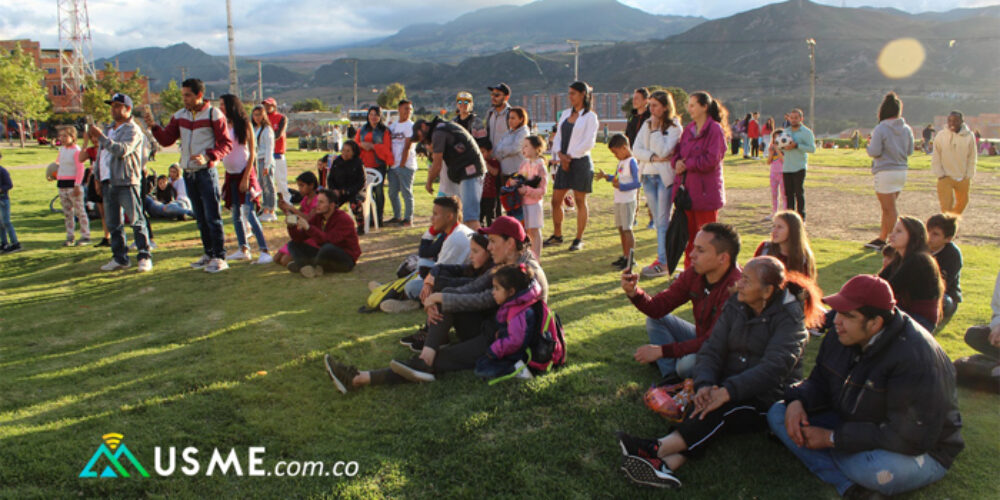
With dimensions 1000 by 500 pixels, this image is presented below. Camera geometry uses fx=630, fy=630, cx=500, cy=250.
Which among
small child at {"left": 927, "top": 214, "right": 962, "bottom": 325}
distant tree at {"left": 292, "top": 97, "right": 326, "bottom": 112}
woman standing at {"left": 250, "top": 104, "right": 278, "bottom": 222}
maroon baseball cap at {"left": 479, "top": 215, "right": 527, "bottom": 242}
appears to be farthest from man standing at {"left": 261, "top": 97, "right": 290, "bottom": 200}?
distant tree at {"left": 292, "top": 97, "right": 326, "bottom": 112}

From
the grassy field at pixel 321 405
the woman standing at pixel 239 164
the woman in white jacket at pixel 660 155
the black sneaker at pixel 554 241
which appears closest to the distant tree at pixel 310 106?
the woman standing at pixel 239 164

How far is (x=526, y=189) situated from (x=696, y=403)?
184 inches

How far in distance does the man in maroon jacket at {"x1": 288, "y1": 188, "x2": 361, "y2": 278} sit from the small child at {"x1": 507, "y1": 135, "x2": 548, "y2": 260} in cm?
217

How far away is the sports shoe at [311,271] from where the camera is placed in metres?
7.70

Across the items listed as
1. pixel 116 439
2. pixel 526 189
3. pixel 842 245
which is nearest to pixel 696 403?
pixel 116 439

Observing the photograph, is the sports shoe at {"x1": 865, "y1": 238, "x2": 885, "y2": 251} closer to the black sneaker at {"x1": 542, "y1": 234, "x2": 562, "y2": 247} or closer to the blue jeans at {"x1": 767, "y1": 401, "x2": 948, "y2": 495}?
the black sneaker at {"x1": 542, "y1": 234, "x2": 562, "y2": 247}

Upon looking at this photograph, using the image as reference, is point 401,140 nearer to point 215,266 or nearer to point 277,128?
point 277,128

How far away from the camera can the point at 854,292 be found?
10.3 ft

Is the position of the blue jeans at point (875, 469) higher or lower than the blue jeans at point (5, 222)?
lower

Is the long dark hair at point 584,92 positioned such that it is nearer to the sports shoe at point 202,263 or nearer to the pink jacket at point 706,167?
the pink jacket at point 706,167

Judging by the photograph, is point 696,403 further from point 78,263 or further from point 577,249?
point 78,263

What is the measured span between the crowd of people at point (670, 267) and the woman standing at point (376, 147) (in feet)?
0.14

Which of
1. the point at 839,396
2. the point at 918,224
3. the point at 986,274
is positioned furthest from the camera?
the point at 986,274

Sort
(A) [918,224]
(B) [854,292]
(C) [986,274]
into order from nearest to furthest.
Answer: (B) [854,292] → (A) [918,224] → (C) [986,274]
